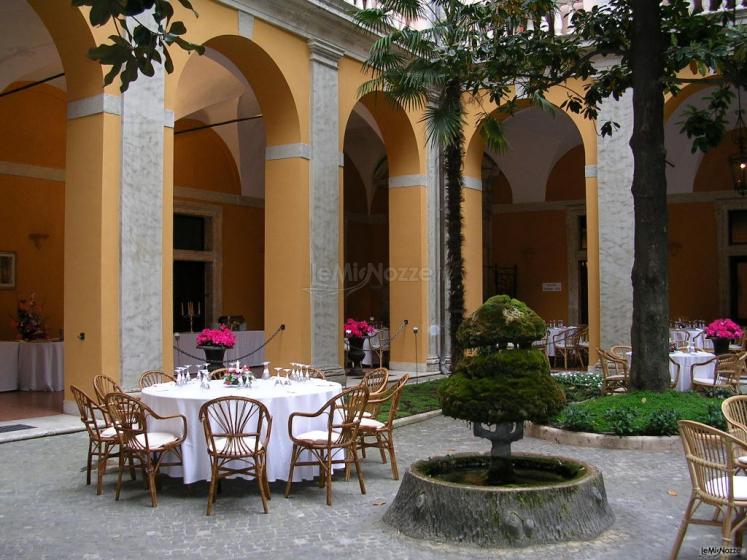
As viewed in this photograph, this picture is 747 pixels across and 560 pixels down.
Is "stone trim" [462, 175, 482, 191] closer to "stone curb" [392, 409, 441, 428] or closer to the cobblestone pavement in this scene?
"stone curb" [392, 409, 441, 428]

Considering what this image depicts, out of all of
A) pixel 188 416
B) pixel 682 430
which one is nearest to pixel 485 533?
pixel 682 430

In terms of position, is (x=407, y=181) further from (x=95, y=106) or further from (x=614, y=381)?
(x=95, y=106)

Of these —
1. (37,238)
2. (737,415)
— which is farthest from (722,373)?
(37,238)

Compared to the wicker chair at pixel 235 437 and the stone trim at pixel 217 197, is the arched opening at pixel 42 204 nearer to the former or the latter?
the stone trim at pixel 217 197

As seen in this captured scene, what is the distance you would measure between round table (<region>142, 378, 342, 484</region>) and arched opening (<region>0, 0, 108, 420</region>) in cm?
309

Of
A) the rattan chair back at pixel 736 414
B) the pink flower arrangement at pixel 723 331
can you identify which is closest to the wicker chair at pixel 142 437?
the rattan chair back at pixel 736 414

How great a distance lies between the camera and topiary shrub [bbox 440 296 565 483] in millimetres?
4984

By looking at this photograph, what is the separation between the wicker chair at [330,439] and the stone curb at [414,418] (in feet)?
9.80

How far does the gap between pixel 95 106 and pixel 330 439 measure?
17.6 feet

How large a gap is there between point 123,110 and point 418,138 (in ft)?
21.9

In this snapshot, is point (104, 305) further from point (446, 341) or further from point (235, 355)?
point (446, 341)

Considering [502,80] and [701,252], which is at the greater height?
[502,80]

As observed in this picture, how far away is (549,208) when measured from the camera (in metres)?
20.5

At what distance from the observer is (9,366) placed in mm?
12133
